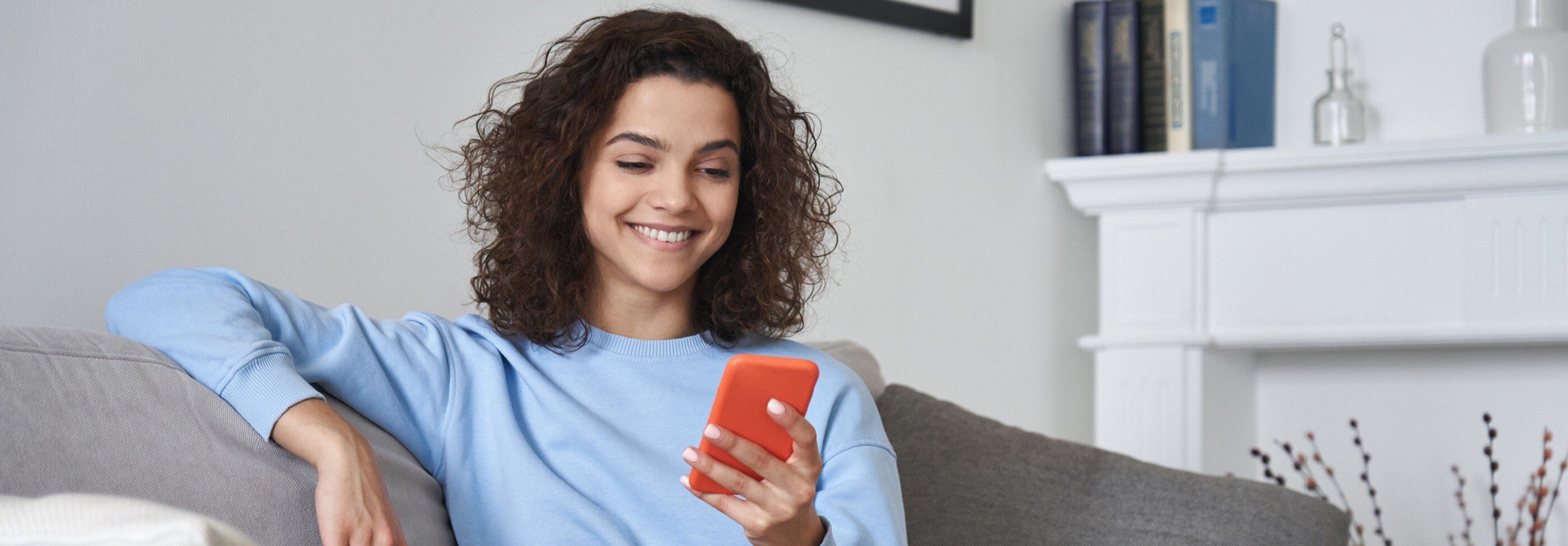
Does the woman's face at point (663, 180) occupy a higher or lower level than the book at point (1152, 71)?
lower

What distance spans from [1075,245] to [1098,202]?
0.13 meters

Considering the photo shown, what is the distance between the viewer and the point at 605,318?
1127mm

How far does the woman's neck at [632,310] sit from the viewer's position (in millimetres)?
1117

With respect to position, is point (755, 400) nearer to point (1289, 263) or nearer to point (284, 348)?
point (284, 348)

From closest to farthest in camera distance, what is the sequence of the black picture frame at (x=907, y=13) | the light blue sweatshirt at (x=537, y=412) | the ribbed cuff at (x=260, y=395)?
the ribbed cuff at (x=260, y=395)
the light blue sweatshirt at (x=537, y=412)
the black picture frame at (x=907, y=13)

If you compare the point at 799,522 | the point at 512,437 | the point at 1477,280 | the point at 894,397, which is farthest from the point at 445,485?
the point at 1477,280

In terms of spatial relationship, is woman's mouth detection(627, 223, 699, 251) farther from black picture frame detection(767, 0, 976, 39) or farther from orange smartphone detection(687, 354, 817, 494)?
black picture frame detection(767, 0, 976, 39)

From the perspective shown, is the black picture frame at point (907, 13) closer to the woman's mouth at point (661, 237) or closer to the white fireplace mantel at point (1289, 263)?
the white fireplace mantel at point (1289, 263)

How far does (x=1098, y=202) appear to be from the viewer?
2209 mm

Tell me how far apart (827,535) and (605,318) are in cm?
35

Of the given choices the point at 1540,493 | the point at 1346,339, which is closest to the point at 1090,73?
the point at 1346,339

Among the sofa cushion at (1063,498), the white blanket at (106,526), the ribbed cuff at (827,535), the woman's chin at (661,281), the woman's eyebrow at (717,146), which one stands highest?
the woman's eyebrow at (717,146)

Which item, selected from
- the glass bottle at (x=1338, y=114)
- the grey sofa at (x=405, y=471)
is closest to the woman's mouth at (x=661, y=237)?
the grey sofa at (x=405, y=471)

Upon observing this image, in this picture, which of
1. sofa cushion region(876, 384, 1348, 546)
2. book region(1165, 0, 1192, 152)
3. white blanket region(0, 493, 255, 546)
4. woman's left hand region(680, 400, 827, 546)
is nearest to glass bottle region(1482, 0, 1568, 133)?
book region(1165, 0, 1192, 152)
